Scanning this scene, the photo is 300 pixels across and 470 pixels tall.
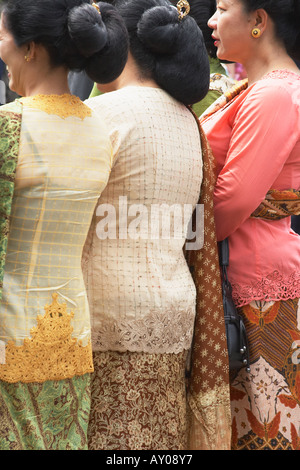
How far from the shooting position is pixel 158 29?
229cm

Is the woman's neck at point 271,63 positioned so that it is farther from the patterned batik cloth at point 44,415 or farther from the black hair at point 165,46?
the patterned batik cloth at point 44,415

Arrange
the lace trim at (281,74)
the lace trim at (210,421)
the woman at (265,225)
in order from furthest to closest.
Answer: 1. the lace trim at (281,74)
2. the woman at (265,225)
3. the lace trim at (210,421)

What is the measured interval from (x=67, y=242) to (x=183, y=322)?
0.55 metres

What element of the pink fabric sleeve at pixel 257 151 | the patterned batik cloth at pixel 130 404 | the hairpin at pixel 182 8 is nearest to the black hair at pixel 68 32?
the hairpin at pixel 182 8

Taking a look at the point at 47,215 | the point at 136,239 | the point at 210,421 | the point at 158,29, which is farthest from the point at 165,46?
the point at 210,421

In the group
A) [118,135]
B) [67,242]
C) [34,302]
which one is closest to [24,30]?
[118,135]

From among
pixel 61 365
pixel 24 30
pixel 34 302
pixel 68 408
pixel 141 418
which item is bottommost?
pixel 141 418

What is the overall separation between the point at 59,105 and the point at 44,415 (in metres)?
0.88

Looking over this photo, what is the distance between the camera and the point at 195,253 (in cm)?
252

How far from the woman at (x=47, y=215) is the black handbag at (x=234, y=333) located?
2.11ft

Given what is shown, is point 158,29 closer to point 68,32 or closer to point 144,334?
point 68,32

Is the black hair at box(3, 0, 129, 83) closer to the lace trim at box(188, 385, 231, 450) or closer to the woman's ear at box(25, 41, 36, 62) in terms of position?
the woman's ear at box(25, 41, 36, 62)

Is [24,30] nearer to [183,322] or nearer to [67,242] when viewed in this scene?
[67,242]

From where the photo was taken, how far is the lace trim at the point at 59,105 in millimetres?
1989
